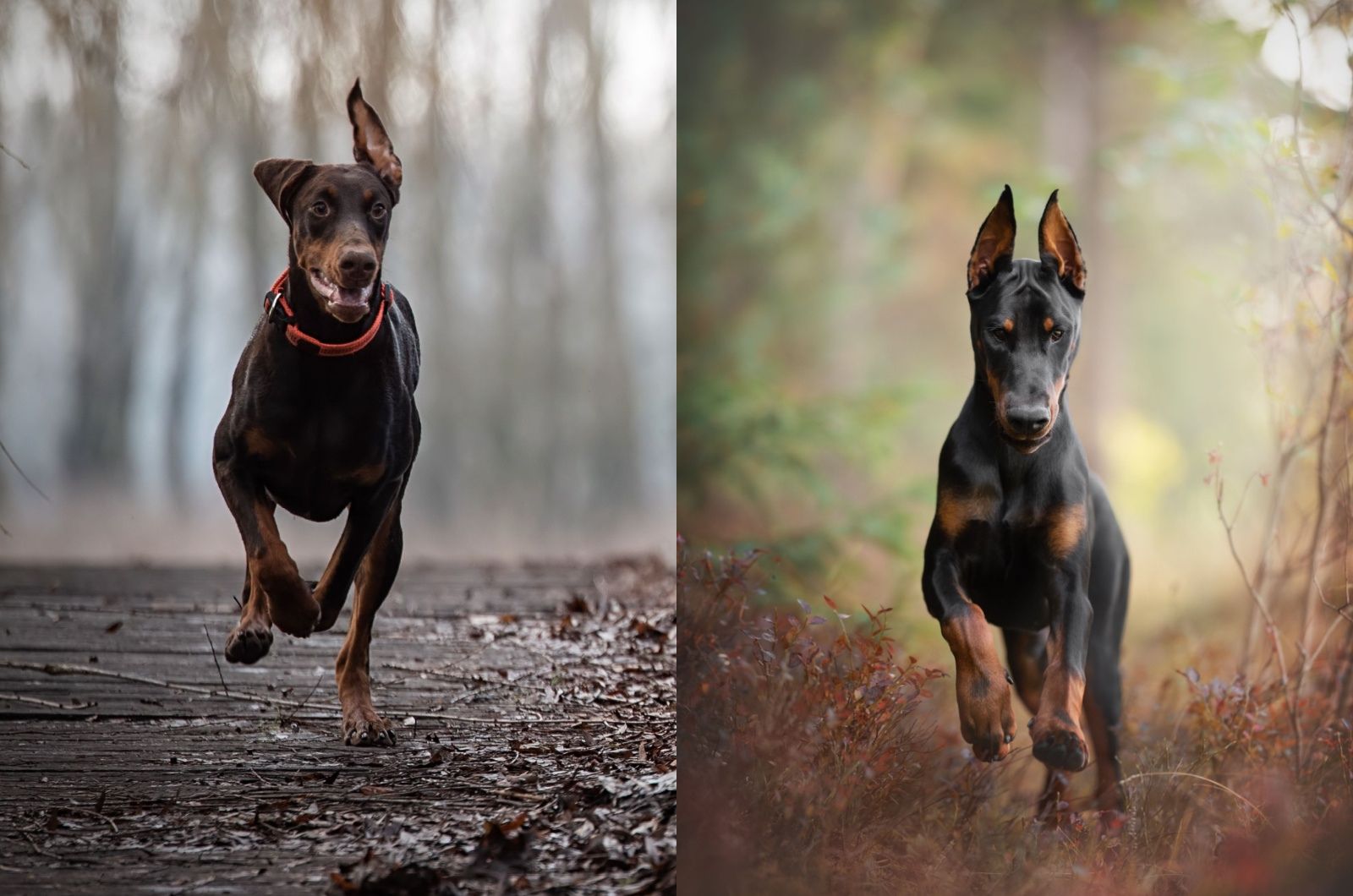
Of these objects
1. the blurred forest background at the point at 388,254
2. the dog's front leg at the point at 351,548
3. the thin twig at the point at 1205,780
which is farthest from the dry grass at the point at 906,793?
the blurred forest background at the point at 388,254

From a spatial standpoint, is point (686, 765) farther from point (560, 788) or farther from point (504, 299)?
point (504, 299)

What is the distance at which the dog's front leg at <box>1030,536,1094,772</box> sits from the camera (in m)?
2.66

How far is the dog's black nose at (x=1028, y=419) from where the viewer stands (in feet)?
8.87

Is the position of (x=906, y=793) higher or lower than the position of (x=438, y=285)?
lower

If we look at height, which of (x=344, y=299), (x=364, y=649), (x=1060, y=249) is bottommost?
(x=364, y=649)

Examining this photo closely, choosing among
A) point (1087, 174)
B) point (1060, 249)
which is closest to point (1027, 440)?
point (1060, 249)

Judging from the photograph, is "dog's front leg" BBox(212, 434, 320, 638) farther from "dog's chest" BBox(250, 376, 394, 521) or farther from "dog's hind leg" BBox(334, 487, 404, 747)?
"dog's hind leg" BBox(334, 487, 404, 747)

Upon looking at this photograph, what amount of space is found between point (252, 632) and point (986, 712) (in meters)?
2.08

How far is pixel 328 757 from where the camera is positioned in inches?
147

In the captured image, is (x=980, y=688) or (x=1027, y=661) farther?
(x=1027, y=661)

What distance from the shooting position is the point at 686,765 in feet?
9.74

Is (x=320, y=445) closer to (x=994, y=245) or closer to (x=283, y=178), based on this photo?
(x=283, y=178)

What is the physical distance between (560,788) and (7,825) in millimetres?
1439

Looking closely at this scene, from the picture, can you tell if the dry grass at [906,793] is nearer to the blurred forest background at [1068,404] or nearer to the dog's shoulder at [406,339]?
the blurred forest background at [1068,404]
